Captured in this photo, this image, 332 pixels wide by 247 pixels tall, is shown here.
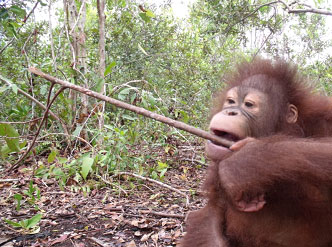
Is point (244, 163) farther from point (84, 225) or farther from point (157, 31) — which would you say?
point (157, 31)

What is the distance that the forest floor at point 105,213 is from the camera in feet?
9.81

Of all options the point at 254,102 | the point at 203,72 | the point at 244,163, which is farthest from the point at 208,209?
the point at 203,72

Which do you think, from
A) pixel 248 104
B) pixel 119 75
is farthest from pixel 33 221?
pixel 119 75

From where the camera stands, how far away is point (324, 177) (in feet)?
5.48

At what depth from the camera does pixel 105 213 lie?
3.51 meters

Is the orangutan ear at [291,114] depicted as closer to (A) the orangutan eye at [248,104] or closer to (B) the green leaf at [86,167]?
(A) the orangutan eye at [248,104]

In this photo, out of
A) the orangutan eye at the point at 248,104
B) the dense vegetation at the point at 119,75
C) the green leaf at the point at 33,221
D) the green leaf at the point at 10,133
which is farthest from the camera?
the dense vegetation at the point at 119,75

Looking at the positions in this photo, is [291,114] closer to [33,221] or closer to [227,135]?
[227,135]

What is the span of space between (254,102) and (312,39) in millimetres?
10416

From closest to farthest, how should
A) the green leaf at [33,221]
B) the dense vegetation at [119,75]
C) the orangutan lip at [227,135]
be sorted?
the orangutan lip at [227,135] < the green leaf at [33,221] < the dense vegetation at [119,75]

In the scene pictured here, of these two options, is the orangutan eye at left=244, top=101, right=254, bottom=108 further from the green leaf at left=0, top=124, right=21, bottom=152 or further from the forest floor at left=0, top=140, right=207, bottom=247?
the green leaf at left=0, top=124, right=21, bottom=152

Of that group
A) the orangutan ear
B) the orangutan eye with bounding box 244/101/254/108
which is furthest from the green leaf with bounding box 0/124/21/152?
the orangutan ear

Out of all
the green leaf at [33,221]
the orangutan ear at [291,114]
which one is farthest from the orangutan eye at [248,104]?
the green leaf at [33,221]

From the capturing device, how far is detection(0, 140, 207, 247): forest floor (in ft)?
9.81
